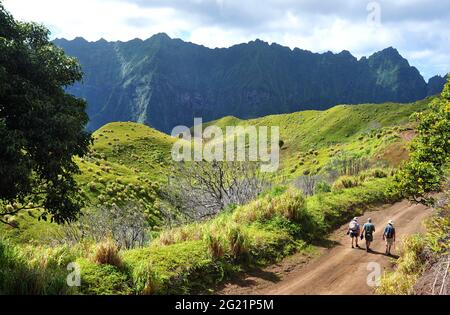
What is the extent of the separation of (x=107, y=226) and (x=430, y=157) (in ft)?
84.4

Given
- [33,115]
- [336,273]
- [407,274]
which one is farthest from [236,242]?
[33,115]

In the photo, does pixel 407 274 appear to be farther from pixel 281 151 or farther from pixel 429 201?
pixel 281 151

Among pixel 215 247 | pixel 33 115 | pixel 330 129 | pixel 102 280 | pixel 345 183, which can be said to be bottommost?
pixel 102 280

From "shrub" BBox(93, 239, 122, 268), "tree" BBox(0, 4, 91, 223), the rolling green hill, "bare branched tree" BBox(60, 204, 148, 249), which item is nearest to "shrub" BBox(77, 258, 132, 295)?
"shrub" BBox(93, 239, 122, 268)

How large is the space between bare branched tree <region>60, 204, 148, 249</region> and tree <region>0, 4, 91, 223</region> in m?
12.0

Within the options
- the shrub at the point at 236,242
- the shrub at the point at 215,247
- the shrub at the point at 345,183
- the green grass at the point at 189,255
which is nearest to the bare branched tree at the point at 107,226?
the green grass at the point at 189,255

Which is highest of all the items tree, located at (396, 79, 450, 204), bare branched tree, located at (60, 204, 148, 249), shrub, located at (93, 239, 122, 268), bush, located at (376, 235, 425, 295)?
tree, located at (396, 79, 450, 204)

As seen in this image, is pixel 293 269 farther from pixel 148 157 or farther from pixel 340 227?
pixel 148 157

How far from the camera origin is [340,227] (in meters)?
22.5

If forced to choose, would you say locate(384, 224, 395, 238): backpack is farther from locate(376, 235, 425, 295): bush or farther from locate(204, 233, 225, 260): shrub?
locate(204, 233, 225, 260): shrub

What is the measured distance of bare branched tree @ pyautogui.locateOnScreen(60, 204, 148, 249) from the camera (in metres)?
27.2

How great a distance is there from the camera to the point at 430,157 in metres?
17.1
